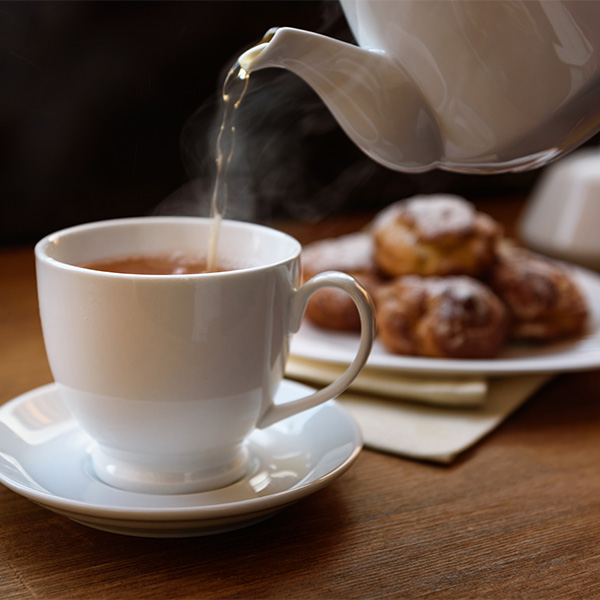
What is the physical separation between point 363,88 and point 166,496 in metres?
0.35

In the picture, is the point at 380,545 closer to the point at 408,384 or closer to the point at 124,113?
the point at 408,384

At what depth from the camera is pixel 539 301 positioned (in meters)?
1.05

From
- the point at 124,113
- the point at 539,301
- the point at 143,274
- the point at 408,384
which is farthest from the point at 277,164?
the point at 143,274

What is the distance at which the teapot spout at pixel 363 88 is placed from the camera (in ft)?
1.82

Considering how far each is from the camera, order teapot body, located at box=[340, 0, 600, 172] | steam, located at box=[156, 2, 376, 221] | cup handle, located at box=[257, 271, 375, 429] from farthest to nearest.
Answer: steam, located at box=[156, 2, 376, 221], cup handle, located at box=[257, 271, 375, 429], teapot body, located at box=[340, 0, 600, 172]

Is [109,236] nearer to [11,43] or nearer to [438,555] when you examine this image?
[438,555]

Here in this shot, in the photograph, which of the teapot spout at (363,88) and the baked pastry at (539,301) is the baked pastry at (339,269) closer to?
the baked pastry at (539,301)

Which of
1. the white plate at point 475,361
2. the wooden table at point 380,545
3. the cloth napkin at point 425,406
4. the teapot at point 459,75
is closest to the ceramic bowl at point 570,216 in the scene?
the white plate at point 475,361

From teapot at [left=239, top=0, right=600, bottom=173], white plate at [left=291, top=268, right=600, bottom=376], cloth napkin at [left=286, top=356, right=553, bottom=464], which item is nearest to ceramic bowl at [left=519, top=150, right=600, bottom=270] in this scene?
white plate at [left=291, top=268, right=600, bottom=376]

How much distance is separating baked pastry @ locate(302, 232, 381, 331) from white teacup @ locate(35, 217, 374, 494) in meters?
0.41

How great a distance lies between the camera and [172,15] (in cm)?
162

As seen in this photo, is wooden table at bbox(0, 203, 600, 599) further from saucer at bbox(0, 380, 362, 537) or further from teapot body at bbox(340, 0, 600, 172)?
teapot body at bbox(340, 0, 600, 172)

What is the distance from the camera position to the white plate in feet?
2.90

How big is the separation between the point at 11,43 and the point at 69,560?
1.22 m
